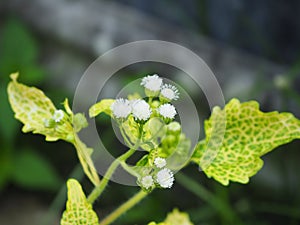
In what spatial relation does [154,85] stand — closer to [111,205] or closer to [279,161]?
[279,161]

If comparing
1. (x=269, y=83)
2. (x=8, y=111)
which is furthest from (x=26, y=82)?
(x=269, y=83)

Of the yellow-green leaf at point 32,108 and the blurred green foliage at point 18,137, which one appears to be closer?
the yellow-green leaf at point 32,108

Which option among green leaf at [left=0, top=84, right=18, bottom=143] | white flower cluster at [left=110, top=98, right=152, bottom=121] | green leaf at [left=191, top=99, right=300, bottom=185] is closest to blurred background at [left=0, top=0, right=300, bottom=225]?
green leaf at [left=0, top=84, right=18, bottom=143]

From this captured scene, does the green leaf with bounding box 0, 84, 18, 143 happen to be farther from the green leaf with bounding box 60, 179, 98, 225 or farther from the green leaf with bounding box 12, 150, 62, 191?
the green leaf with bounding box 60, 179, 98, 225

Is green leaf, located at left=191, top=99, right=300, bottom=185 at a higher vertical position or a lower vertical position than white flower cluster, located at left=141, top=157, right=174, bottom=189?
higher

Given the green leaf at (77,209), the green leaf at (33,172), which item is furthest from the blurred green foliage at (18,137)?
the green leaf at (77,209)

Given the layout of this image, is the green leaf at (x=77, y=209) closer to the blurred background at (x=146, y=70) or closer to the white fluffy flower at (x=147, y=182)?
the white fluffy flower at (x=147, y=182)
